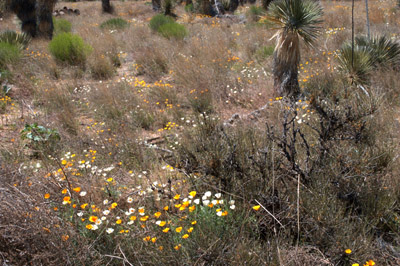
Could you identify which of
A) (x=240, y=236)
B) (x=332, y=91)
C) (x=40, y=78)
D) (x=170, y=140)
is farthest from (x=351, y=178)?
(x=40, y=78)

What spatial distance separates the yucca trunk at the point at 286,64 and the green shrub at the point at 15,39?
6.94 metres

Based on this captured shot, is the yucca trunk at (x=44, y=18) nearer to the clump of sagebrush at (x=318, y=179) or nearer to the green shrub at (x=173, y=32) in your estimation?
the green shrub at (x=173, y=32)

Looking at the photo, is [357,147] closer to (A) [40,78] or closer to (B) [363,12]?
(A) [40,78]

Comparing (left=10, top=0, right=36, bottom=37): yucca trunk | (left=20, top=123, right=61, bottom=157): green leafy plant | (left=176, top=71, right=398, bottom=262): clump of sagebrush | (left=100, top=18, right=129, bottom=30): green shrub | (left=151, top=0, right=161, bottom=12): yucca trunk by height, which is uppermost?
(left=151, top=0, right=161, bottom=12): yucca trunk

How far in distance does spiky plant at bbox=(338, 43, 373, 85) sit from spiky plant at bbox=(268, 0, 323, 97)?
32.1 inches

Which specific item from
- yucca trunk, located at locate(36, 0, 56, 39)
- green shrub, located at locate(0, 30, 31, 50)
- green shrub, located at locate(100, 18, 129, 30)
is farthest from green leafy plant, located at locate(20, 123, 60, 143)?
green shrub, located at locate(100, 18, 129, 30)

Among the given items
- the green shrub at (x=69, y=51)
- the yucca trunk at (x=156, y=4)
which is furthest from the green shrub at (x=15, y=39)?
the yucca trunk at (x=156, y=4)

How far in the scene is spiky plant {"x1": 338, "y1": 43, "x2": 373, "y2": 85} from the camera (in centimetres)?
599

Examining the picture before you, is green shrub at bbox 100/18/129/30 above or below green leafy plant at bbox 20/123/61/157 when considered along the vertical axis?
above

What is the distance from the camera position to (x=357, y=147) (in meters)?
3.68

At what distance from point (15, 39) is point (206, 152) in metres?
8.63

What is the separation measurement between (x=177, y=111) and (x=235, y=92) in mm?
1198

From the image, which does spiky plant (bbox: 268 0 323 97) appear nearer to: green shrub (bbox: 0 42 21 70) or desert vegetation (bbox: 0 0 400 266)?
desert vegetation (bbox: 0 0 400 266)

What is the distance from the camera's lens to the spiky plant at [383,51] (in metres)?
6.33
